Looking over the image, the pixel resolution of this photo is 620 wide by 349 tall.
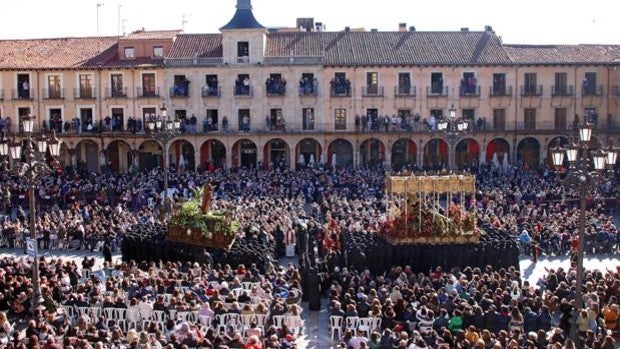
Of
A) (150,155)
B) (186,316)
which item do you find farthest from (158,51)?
(186,316)

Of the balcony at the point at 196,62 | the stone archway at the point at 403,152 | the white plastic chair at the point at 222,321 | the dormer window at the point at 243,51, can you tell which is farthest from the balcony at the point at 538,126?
the white plastic chair at the point at 222,321

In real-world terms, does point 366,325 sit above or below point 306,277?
below

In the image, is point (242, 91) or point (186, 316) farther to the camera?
point (242, 91)

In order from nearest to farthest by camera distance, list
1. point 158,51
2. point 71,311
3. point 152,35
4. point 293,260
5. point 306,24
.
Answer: point 71,311
point 293,260
point 158,51
point 152,35
point 306,24

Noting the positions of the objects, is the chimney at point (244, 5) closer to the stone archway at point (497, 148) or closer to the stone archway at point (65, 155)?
the stone archway at point (65, 155)

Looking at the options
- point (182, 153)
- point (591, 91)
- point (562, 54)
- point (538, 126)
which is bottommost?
point (182, 153)

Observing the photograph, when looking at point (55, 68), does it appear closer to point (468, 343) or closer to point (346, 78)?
point (346, 78)

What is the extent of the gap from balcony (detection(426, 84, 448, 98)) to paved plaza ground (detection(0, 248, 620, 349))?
22.0 meters

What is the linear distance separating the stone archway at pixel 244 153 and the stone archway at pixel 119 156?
6654 millimetres

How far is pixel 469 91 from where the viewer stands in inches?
1981

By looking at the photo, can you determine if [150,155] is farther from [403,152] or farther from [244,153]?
[403,152]

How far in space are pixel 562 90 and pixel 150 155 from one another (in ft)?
85.9

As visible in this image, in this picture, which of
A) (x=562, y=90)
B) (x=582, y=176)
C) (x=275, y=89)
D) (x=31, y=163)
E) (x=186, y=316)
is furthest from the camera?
(x=562, y=90)

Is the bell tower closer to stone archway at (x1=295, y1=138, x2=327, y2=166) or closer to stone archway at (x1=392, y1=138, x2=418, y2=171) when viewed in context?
stone archway at (x1=295, y1=138, x2=327, y2=166)
